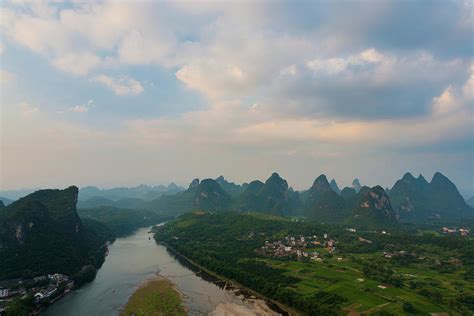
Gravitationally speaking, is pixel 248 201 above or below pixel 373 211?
above

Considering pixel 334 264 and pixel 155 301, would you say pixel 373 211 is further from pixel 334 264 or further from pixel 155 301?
pixel 155 301

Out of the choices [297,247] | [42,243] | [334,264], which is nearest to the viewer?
[42,243]

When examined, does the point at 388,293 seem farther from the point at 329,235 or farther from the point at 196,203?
the point at 196,203

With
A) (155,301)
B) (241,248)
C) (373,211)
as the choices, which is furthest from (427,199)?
(155,301)

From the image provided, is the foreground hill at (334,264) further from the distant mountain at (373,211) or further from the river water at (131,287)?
the distant mountain at (373,211)

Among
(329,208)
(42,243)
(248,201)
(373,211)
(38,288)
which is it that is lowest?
(38,288)

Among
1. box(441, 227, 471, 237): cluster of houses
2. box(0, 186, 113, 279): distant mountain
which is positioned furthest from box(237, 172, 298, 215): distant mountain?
box(0, 186, 113, 279): distant mountain

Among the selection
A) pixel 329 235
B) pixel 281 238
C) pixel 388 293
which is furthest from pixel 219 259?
pixel 329 235

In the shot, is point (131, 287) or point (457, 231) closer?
point (131, 287)
